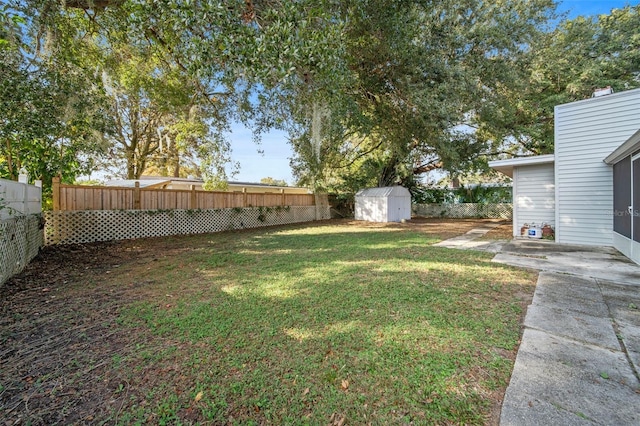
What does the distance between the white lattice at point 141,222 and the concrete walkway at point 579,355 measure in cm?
857

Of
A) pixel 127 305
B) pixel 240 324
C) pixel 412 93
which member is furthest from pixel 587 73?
pixel 127 305

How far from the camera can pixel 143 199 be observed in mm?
8164

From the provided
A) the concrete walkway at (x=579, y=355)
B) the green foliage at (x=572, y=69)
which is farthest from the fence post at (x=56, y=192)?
the green foliage at (x=572, y=69)

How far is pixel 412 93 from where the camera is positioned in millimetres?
7191

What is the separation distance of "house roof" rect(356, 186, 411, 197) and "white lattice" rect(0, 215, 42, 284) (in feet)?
39.8

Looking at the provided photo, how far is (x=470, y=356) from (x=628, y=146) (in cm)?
492

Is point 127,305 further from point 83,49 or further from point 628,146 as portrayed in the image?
point 628,146

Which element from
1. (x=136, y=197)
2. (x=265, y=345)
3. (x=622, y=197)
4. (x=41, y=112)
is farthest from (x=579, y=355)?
(x=136, y=197)

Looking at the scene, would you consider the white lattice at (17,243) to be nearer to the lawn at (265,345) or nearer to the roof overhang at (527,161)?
the lawn at (265,345)

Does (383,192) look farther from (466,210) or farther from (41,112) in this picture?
(41,112)

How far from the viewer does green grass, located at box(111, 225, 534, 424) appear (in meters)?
1.62

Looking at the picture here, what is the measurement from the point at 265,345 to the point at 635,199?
Result: 245 inches

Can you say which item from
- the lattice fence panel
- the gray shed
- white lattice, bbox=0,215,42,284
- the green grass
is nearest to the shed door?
the green grass

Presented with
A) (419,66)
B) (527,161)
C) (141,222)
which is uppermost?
(419,66)
